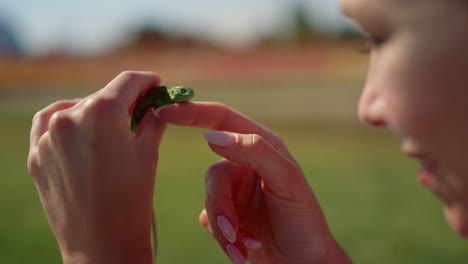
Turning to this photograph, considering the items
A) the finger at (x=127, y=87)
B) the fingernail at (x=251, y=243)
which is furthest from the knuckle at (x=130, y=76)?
the fingernail at (x=251, y=243)

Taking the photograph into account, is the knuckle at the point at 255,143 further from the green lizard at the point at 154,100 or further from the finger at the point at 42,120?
the finger at the point at 42,120

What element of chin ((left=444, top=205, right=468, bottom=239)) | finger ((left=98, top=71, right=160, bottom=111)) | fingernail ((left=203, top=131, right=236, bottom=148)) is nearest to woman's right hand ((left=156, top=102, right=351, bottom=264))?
fingernail ((left=203, top=131, right=236, bottom=148))

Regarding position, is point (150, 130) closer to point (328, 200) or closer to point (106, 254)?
point (106, 254)

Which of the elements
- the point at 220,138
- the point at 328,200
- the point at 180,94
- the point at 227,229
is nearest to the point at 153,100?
the point at 180,94

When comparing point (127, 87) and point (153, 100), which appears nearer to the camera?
point (127, 87)

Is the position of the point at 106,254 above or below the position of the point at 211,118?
below

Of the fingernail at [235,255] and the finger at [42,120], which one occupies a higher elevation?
the finger at [42,120]

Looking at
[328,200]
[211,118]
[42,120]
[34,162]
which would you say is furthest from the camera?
[328,200]
